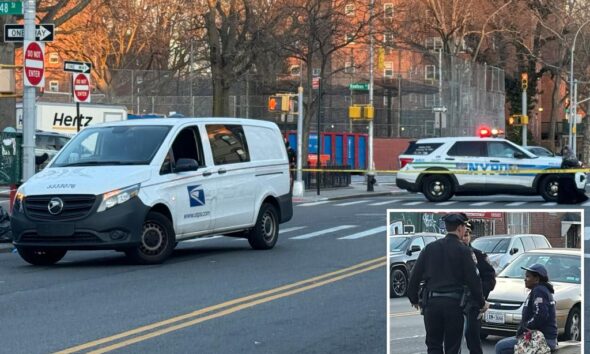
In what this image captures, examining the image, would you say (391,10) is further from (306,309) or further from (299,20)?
(306,309)

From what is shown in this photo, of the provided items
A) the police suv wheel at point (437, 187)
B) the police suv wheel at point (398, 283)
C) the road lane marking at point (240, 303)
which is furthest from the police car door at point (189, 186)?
the police suv wheel at point (437, 187)

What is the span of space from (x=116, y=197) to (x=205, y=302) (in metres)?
3.41

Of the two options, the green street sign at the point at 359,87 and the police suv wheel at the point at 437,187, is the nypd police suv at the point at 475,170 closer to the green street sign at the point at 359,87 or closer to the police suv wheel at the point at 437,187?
the police suv wheel at the point at 437,187

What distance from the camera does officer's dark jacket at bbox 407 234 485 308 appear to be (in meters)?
5.25

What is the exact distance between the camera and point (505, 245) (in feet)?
17.1

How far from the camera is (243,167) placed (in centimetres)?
1628

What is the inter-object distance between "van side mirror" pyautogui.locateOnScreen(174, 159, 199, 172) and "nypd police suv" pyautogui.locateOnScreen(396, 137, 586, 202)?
16049 millimetres

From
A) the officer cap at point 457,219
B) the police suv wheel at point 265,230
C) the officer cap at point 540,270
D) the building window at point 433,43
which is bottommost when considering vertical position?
the police suv wheel at point 265,230

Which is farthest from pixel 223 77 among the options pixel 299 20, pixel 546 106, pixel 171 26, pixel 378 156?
pixel 546 106

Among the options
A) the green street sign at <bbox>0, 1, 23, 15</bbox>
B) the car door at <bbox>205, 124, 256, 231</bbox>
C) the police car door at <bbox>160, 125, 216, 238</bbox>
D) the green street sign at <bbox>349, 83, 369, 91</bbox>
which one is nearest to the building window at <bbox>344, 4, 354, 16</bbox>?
the green street sign at <bbox>349, 83, 369, 91</bbox>

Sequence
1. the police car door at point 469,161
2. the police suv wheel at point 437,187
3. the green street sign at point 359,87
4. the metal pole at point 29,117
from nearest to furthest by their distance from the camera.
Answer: the metal pole at point 29,117
the police car door at point 469,161
the police suv wheel at point 437,187
the green street sign at point 359,87

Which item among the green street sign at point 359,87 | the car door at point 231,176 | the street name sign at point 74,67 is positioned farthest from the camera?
the green street sign at point 359,87

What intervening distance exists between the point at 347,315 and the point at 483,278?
16.4ft

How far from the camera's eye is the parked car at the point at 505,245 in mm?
5078
